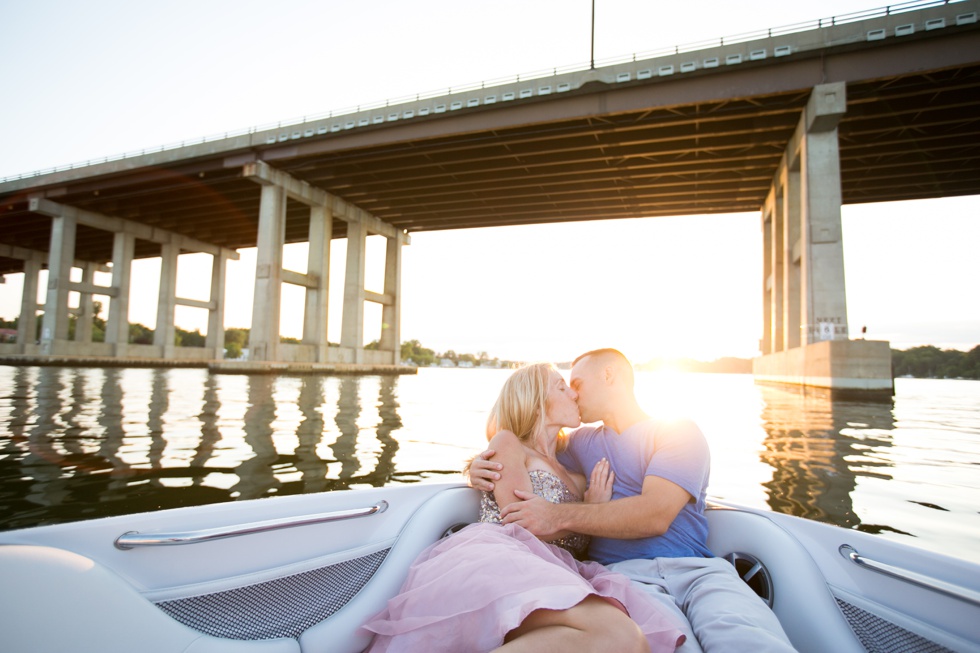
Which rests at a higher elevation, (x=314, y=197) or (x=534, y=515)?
(x=314, y=197)

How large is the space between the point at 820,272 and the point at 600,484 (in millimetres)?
22805

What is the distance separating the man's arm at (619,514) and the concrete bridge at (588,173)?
18253 mm

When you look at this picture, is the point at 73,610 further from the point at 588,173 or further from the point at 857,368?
the point at 588,173

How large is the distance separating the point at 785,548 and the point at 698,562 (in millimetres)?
346

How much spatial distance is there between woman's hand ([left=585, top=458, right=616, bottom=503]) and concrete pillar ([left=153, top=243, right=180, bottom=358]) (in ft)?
171

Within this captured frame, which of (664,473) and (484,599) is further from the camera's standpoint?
(664,473)

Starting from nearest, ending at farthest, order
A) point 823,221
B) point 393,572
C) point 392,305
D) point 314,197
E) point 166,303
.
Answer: point 393,572, point 823,221, point 314,197, point 392,305, point 166,303

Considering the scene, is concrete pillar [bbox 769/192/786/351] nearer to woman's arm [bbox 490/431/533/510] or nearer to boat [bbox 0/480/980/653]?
boat [bbox 0/480/980/653]

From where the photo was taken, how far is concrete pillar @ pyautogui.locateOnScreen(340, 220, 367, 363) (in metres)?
38.6

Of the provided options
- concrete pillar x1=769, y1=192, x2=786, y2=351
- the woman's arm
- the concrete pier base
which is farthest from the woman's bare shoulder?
concrete pillar x1=769, y1=192, x2=786, y2=351

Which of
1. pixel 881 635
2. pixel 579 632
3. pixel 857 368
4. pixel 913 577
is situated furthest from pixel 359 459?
pixel 857 368

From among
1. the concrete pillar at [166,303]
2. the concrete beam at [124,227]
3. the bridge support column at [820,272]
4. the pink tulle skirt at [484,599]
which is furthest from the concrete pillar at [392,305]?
the pink tulle skirt at [484,599]

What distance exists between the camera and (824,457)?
708 centimetres

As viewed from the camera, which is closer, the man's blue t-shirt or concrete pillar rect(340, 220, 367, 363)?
the man's blue t-shirt
